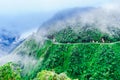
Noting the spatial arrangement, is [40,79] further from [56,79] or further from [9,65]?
[9,65]

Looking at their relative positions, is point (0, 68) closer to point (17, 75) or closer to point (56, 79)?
point (17, 75)

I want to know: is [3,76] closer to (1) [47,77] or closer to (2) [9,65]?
(2) [9,65]

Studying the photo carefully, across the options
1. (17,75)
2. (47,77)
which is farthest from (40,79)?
(17,75)

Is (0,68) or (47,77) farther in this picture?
(47,77)

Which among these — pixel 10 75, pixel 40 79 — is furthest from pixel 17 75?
pixel 40 79

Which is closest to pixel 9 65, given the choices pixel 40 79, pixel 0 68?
pixel 0 68

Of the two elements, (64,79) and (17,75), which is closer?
(17,75)

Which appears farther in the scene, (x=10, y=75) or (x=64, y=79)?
(x=64, y=79)
